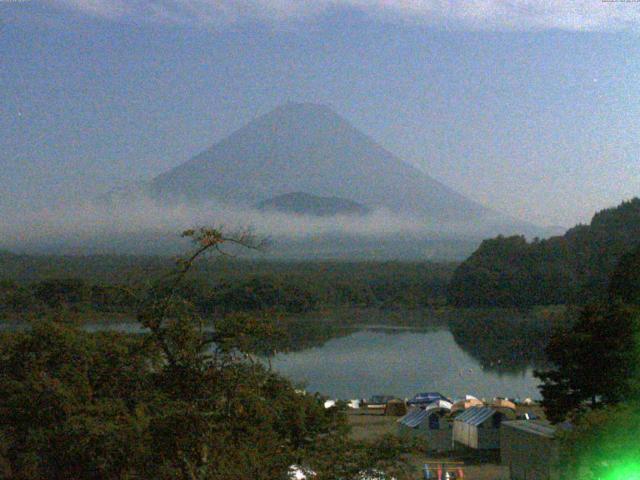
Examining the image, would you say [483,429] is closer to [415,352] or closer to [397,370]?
[397,370]

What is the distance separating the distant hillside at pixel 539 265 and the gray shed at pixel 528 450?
35.6 m

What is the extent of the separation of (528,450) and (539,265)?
131ft

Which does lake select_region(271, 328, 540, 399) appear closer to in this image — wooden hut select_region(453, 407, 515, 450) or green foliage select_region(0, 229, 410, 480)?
wooden hut select_region(453, 407, 515, 450)

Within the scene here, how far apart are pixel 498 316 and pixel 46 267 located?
25.0m

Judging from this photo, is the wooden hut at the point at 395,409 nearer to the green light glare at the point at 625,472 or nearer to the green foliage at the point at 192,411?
the green light glare at the point at 625,472

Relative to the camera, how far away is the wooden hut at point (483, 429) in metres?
11.4

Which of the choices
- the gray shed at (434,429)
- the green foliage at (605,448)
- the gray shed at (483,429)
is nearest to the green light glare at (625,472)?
the green foliage at (605,448)

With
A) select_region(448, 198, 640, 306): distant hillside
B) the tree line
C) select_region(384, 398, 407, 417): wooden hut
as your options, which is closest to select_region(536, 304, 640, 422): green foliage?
the tree line

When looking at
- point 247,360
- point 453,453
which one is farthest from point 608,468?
point 453,453

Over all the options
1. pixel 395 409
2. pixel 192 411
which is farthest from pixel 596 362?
pixel 395 409

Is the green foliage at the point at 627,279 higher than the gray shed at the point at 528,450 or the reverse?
higher

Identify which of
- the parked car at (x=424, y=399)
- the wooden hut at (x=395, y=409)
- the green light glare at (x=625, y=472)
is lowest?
the parked car at (x=424, y=399)

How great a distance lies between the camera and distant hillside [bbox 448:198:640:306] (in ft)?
A: 150

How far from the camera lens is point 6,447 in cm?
593
